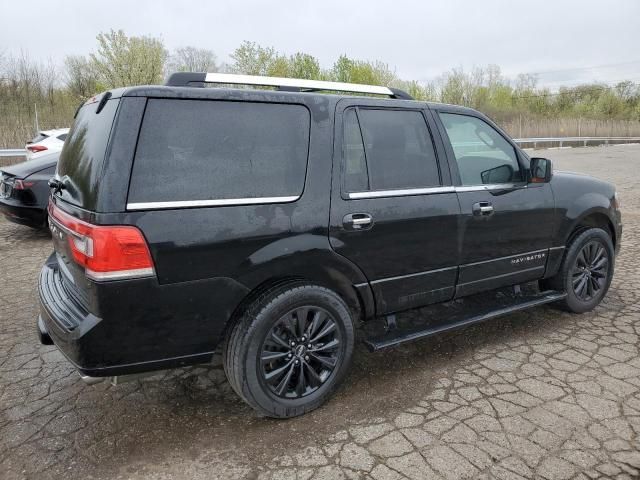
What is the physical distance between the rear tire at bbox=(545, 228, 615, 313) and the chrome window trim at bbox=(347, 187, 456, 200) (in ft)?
5.12

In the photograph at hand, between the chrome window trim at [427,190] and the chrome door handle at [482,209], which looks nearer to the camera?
the chrome window trim at [427,190]

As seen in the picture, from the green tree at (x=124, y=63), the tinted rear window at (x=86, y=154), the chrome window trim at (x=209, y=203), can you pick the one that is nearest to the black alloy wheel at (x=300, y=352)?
the chrome window trim at (x=209, y=203)

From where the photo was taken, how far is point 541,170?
13.0 feet

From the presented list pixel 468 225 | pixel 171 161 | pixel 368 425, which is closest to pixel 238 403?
pixel 368 425

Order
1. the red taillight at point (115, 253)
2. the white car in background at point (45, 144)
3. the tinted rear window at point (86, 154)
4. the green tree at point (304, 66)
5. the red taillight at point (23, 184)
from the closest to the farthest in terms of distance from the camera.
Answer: the red taillight at point (115, 253) < the tinted rear window at point (86, 154) < the red taillight at point (23, 184) < the white car in background at point (45, 144) < the green tree at point (304, 66)

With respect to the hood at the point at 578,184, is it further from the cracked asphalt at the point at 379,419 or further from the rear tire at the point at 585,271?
the cracked asphalt at the point at 379,419

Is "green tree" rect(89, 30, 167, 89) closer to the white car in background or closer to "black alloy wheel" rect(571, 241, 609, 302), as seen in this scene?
the white car in background

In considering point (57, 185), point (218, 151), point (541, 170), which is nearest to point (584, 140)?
point (541, 170)

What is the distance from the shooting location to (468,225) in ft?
11.8

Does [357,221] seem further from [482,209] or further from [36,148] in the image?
[36,148]

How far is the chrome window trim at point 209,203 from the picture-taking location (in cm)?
246

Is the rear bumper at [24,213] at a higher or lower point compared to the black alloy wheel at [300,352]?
higher

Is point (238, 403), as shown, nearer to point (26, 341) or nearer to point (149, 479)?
point (149, 479)

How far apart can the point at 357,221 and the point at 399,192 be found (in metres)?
0.41
